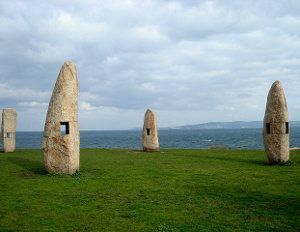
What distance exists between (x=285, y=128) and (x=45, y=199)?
1536cm

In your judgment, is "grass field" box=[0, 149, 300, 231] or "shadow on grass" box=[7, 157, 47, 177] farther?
"shadow on grass" box=[7, 157, 47, 177]

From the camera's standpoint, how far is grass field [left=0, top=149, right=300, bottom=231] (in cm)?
1002

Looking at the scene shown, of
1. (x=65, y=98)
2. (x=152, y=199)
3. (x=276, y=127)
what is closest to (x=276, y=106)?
(x=276, y=127)

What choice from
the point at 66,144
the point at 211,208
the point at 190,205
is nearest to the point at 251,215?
the point at 211,208

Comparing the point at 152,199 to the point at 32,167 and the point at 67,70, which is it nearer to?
the point at 67,70

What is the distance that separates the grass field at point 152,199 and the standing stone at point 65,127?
28.8 inches

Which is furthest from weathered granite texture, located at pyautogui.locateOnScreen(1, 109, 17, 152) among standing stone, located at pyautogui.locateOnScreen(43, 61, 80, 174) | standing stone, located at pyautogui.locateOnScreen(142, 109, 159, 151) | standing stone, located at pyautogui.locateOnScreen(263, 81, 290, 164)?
standing stone, located at pyautogui.locateOnScreen(263, 81, 290, 164)

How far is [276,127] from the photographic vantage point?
21953 mm

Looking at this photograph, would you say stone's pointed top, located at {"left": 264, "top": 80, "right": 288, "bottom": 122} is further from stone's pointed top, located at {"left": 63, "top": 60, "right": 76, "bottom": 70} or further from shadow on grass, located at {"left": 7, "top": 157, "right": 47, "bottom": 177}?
shadow on grass, located at {"left": 7, "top": 157, "right": 47, "bottom": 177}

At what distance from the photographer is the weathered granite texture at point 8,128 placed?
107ft

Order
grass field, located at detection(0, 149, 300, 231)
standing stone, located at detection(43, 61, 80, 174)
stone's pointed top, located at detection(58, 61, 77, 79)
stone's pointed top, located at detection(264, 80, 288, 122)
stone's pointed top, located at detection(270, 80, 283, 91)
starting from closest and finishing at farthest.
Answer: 1. grass field, located at detection(0, 149, 300, 231)
2. standing stone, located at detection(43, 61, 80, 174)
3. stone's pointed top, located at detection(58, 61, 77, 79)
4. stone's pointed top, located at detection(264, 80, 288, 122)
5. stone's pointed top, located at detection(270, 80, 283, 91)

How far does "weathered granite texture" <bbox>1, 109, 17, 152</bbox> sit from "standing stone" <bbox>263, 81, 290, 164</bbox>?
22980 millimetres

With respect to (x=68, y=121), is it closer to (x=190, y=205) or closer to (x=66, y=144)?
(x=66, y=144)

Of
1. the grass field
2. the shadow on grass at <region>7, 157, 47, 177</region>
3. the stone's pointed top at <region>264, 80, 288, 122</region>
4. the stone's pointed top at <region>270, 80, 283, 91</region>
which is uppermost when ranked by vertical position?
the stone's pointed top at <region>270, 80, 283, 91</region>
